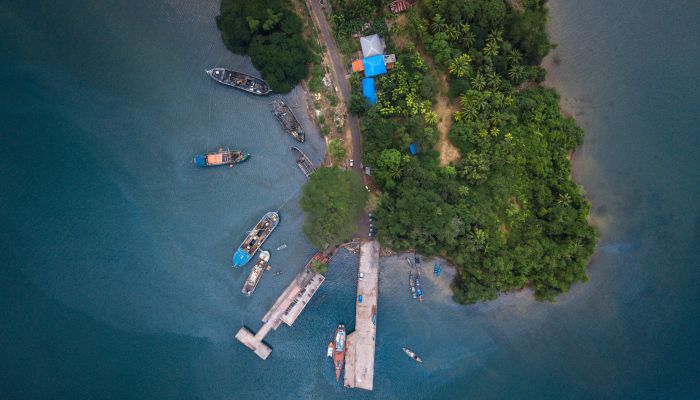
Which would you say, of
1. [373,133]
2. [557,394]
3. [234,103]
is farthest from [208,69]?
[557,394]

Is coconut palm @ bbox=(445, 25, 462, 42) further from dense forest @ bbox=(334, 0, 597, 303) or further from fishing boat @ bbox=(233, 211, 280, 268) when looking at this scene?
fishing boat @ bbox=(233, 211, 280, 268)

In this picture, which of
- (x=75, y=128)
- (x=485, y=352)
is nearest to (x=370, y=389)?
(x=485, y=352)

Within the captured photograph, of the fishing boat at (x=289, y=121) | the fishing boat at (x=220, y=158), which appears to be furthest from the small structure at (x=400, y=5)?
the fishing boat at (x=220, y=158)

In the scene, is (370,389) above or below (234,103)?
below

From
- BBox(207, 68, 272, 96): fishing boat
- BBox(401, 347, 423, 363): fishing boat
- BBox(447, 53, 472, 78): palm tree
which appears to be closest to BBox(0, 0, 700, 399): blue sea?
BBox(401, 347, 423, 363): fishing boat

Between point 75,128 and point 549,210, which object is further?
point 75,128

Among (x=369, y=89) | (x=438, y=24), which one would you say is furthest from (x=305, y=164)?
(x=438, y=24)

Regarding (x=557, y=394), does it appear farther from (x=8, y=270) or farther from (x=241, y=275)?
(x=8, y=270)

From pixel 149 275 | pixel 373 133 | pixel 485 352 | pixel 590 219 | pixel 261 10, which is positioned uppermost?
pixel 590 219
